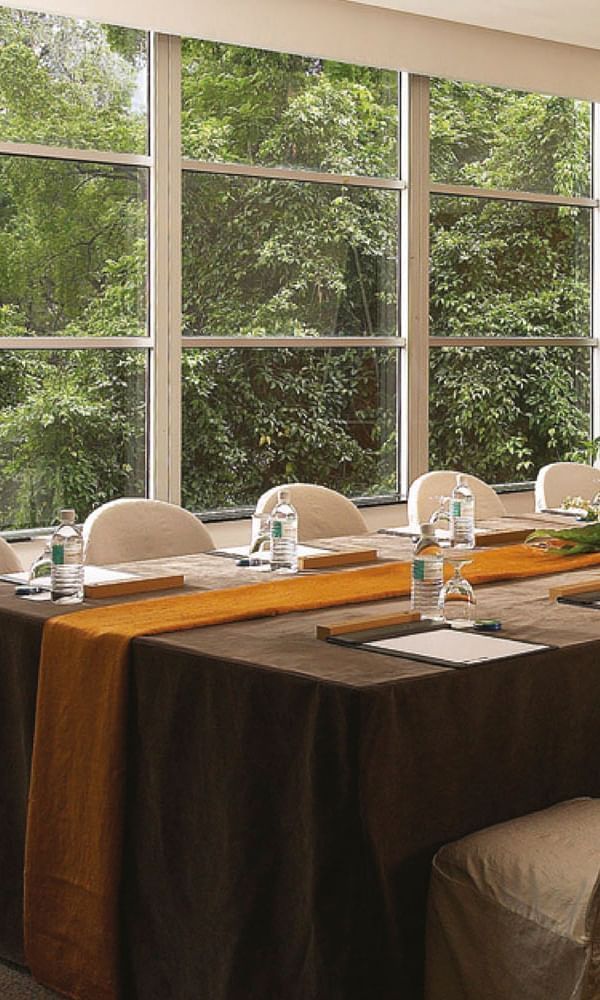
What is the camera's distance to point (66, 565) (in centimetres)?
336

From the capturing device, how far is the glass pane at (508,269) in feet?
24.3

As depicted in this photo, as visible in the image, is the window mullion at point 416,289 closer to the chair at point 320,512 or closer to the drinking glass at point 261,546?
the chair at point 320,512

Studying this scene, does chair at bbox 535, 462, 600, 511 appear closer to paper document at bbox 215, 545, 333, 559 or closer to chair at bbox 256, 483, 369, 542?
chair at bbox 256, 483, 369, 542

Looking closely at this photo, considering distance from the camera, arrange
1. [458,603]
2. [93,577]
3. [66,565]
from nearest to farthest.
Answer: [458,603], [66,565], [93,577]

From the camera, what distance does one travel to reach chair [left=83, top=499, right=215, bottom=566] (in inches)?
171

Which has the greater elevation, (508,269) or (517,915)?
(508,269)

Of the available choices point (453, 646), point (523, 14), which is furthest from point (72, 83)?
point (453, 646)

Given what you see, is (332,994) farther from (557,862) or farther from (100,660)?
(100,660)

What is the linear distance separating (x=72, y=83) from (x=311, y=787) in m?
4.18

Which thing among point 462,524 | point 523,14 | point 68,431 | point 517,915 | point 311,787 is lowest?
point 517,915

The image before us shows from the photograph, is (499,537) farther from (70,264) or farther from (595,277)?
(595,277)

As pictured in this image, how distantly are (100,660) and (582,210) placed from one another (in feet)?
19.4

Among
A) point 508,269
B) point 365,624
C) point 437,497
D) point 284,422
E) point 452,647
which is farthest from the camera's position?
point 508,269

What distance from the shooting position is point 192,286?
20.9 ft
